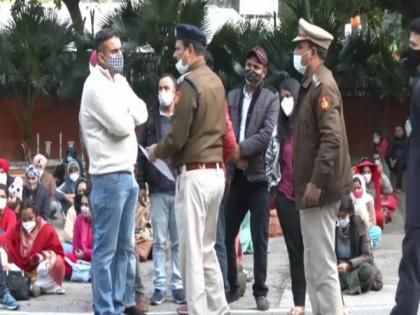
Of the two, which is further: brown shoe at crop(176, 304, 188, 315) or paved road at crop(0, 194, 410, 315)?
paved road at crop(0, 194, 410, 315)

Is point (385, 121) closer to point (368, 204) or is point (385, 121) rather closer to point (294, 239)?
point (368, 204)

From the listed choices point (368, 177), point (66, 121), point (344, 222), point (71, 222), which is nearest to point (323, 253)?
point (344, 222)

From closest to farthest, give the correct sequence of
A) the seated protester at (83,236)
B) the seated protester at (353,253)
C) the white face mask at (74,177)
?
the seated protester at (353,253)
the seated protester at (83,236)
the white face mask at (74,177)

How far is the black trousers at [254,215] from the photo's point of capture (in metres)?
8.43

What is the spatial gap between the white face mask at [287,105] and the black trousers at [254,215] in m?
0.63

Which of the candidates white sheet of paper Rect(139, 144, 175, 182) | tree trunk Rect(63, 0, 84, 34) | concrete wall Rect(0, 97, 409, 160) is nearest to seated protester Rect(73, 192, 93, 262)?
white sheet of paper Rect(139, 144, 175, 182)

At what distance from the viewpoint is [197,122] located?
23.7 ft

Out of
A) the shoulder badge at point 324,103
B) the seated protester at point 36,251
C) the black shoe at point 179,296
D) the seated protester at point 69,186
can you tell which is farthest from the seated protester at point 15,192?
the shoulder badge at point 324,103

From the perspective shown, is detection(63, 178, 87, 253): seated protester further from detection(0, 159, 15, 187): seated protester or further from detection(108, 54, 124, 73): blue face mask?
detection(108, 54, 124, 73): blue face mask

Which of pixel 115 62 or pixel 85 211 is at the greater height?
pixel 115 62

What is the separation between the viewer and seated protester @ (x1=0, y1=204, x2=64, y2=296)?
9.55 m

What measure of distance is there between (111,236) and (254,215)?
1430 mm

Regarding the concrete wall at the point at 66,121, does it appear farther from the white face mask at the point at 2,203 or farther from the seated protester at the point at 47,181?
the white face mask at the point at 2,203

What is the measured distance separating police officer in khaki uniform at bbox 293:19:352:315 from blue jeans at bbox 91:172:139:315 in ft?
4.23
